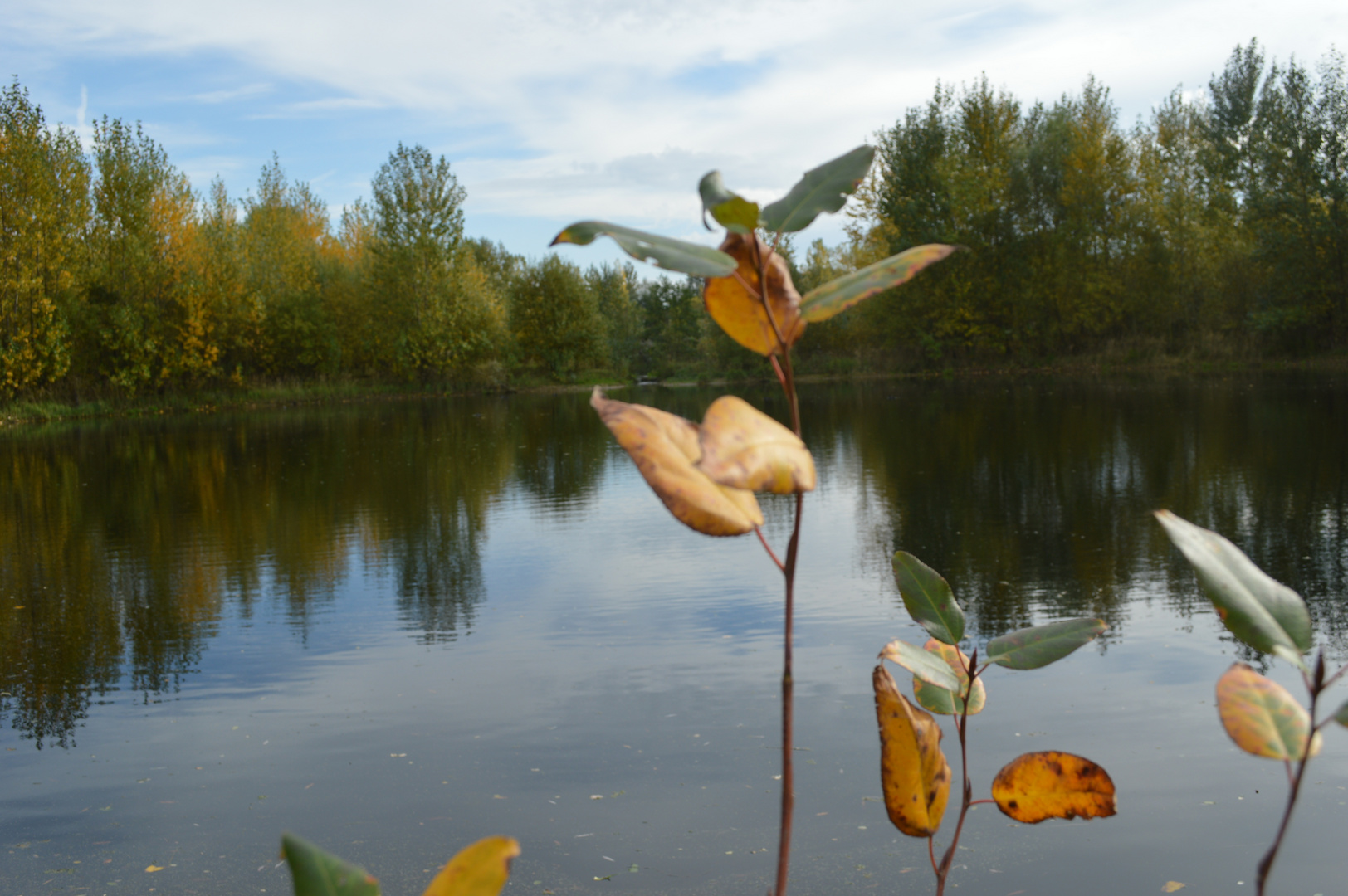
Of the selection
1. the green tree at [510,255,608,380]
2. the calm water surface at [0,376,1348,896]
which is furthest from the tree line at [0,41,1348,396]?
the calm water surface at [0,376,1348,896]

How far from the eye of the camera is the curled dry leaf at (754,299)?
634mm

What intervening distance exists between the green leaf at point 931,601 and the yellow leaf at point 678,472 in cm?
44

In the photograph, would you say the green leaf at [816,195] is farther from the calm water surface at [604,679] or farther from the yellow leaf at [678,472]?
the calm water surface at [604,679]

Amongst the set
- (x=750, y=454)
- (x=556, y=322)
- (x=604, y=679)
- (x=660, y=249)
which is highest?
(x=556, y=322)

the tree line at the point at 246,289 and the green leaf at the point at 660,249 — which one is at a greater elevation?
the tree line at the point at 246,289

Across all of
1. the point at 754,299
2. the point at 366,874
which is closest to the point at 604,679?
the point at 754,299

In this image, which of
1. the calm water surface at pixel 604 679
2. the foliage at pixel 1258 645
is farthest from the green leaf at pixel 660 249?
the calm water surface at pixel 604 679

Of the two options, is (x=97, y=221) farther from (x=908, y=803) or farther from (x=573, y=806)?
(x=908, y=803)

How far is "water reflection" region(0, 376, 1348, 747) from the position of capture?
5.78 m

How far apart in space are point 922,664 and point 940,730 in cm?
10

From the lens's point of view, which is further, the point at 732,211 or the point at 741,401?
the point at 732,211

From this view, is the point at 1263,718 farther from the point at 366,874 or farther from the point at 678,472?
the point at 366,874

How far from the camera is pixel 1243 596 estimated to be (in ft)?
1.77

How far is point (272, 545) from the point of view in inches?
334
